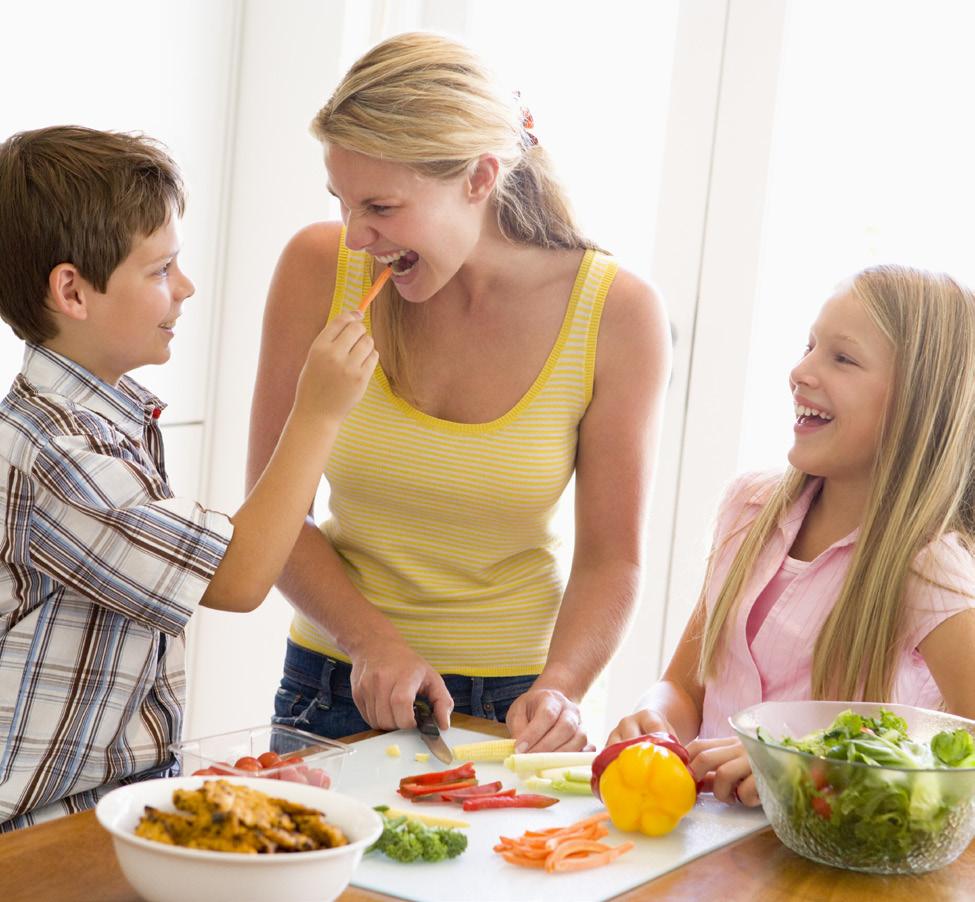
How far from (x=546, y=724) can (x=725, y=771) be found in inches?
9.6

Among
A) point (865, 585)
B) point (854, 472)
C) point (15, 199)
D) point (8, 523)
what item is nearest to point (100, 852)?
point (8, 523)

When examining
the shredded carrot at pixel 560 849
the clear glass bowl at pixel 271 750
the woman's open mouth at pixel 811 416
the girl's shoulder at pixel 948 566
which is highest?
the woman's open mouth at pixel 811 416

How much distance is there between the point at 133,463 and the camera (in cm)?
144

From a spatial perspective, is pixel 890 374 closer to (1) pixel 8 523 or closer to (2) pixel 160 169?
(2) pixel 160 169

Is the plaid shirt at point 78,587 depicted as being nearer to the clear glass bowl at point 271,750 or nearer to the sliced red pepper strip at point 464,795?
the clear glass bowl at point 271,750

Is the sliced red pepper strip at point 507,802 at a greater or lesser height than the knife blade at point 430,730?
greater

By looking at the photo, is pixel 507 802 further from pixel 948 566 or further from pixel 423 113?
pixel 423 113

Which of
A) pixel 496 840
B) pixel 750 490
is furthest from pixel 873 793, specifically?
pixel 750 490

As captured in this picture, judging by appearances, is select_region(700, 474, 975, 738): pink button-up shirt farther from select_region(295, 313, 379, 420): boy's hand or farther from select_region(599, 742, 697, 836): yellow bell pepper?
select_region(295, 313, 379, 420): boy's hand

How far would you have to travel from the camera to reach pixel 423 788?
4.42 ft

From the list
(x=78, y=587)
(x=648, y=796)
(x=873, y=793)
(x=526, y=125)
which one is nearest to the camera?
(x=873, y=793)

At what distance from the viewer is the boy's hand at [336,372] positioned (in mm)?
1521

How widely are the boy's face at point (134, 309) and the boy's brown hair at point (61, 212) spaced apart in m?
0.01

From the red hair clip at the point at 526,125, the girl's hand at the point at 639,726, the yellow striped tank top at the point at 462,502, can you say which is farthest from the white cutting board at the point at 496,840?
the red hair clip at the point at 526,125
